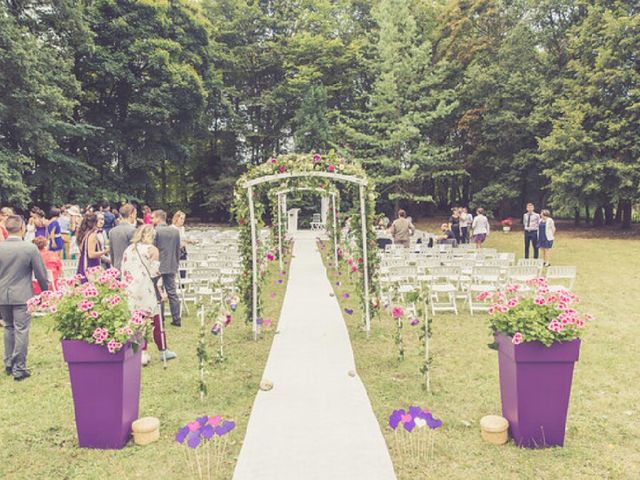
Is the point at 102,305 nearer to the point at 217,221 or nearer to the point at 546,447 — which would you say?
the point at 546,447

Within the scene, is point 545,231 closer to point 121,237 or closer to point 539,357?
point 539,357

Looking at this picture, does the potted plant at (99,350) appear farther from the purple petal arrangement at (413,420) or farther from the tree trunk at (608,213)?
the tree trunk at (608,213)

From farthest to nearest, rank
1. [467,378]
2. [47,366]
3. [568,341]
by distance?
[47,366] → [467,378] → [568,341]

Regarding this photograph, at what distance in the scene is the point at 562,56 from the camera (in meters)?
31.5

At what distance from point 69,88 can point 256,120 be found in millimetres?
17339

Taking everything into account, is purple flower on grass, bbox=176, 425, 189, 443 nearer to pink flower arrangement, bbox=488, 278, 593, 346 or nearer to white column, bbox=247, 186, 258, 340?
pink flower arrangement, bbox=488, 278, 593, 346

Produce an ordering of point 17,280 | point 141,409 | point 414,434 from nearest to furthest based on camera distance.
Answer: point 414,434 → point 141,409 → point 17,280

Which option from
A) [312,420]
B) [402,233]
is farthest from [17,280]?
Result: [402,233]

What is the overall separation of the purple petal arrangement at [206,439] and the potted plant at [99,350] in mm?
649

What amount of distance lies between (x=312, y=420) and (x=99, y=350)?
2.01 meters

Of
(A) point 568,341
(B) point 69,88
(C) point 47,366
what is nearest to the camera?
(A) point 568,341

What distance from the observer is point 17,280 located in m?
5.58

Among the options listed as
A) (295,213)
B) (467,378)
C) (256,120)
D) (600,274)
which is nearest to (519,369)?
(467,378)

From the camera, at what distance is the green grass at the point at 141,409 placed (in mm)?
3904
